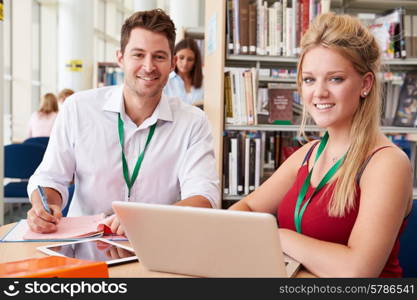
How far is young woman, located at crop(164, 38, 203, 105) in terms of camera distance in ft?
13.7

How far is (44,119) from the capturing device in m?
5.59

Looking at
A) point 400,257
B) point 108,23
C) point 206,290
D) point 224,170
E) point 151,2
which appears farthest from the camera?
point 108,23

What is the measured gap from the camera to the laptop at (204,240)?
0.89 meters

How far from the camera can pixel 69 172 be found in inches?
74.8

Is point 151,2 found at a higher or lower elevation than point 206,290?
higher

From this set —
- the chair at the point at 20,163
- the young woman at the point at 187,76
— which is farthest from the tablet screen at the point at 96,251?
the young woman at the point at 187,76

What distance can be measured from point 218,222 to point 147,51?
3.72 feet

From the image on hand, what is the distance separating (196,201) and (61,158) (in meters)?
0.58

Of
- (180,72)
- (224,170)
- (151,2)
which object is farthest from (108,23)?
(224,170)

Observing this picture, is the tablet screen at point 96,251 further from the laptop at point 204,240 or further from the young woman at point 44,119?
the young woman at point 44,119

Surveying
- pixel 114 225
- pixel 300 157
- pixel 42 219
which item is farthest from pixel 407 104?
pixel 42 219

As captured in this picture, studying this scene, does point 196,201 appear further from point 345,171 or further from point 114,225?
point 345,171

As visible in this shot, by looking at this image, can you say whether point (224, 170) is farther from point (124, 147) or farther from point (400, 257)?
point (400, 257)

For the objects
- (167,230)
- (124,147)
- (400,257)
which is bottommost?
(400,257)
